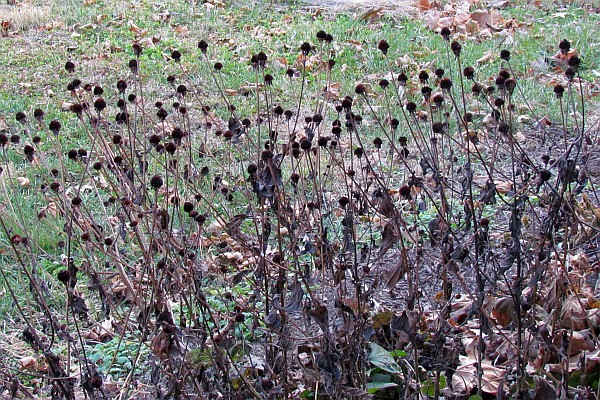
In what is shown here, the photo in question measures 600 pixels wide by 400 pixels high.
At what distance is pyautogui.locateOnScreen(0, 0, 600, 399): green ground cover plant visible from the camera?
8.28 feet

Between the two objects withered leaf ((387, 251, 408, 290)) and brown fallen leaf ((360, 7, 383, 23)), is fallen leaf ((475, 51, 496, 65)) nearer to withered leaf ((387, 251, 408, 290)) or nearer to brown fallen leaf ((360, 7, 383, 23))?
brown fallen leaf ((360, 7, 383, 23))

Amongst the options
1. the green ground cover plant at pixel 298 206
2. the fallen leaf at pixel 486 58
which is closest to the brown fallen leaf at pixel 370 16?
the green ground cover plant at pixel 298 206

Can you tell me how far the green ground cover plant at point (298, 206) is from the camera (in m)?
2.52

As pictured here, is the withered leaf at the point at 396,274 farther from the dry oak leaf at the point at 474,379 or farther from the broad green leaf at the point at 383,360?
the dry oak leaf at the point at 474,379

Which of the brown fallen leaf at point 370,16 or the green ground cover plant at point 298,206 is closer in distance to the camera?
the green ground cover plant at point 298,206

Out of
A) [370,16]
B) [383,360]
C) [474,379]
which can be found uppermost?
[370,16]

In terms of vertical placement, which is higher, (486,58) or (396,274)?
(396,274)

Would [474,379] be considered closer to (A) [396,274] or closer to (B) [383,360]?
(B) [383,360]

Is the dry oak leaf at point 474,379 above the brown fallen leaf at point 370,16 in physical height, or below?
below

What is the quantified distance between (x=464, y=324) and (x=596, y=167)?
211 cm

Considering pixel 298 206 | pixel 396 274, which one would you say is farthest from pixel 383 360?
pixel 298 206

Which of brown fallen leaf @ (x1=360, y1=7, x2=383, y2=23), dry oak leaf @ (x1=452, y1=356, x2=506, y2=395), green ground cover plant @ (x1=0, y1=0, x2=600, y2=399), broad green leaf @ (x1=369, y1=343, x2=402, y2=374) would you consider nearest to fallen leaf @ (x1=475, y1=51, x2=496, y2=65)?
green ground cover plant @ (x1=0, y1=0, x2=600, y2=399)

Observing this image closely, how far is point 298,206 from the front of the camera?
4152 millimetres

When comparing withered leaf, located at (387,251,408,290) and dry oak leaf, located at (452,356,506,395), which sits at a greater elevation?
withered leaf, located at (387,251,408,290)
